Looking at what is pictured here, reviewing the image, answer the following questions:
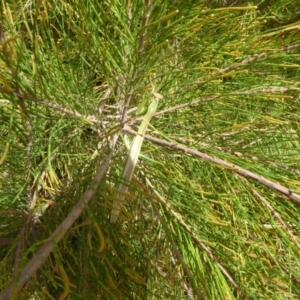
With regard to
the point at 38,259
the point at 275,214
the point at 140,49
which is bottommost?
the point at 38,259

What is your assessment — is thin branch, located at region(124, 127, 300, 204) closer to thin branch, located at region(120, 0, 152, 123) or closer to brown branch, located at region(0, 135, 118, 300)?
thin branch, located at region(120, 0, 152, 123)

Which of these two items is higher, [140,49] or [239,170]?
[140,49]

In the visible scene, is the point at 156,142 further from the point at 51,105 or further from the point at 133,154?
the point at 51,105

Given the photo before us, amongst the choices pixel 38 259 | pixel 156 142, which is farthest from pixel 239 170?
pixel 38 259

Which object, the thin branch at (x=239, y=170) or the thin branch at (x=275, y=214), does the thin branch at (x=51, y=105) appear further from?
the thin branch at (x=275, y=214)

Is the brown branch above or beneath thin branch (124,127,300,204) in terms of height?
beneath

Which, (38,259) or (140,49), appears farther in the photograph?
(140,49)

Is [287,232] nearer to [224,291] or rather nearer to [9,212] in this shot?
[224,291]

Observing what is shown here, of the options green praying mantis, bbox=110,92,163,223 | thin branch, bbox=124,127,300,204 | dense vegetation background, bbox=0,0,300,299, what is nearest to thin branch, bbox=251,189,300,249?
dense vegetation background, bbox=0,0,300,299

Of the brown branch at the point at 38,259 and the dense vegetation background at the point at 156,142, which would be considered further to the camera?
the dense vegetation background at the point at 156,142

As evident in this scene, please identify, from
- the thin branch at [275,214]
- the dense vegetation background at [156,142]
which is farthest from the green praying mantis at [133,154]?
the thin branch at [275,214]

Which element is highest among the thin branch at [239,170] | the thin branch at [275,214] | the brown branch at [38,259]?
the thin branch at [239,170]
